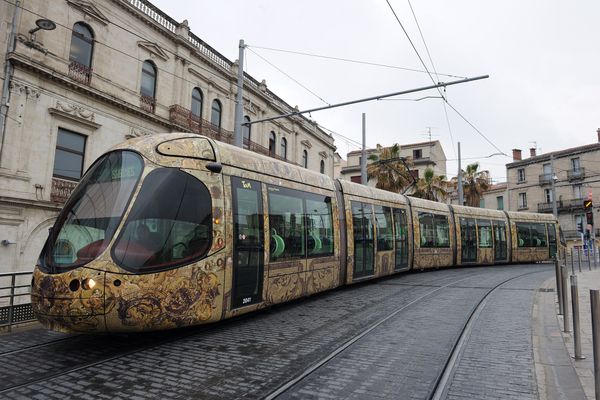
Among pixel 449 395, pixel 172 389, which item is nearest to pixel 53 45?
pixel 172 389

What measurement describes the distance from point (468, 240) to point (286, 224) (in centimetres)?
1340

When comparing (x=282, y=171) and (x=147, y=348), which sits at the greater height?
(x=282, y=171)

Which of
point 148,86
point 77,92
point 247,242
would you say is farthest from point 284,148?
point 247,242

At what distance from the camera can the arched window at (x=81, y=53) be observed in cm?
1487

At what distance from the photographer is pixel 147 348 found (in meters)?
5.39

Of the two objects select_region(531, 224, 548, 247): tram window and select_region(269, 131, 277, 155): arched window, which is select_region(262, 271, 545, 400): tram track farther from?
select_region(269, 131, 277, 155): arched window

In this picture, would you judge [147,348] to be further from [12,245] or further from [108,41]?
[108,41]

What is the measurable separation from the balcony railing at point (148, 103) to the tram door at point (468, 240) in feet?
50.2

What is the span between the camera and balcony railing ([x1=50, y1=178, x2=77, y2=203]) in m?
13.9

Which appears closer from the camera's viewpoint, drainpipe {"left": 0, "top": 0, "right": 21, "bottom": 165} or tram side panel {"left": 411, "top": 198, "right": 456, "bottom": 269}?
drainpipe {"left": 0, "top": 0, "right": 21, "bottom": 165}

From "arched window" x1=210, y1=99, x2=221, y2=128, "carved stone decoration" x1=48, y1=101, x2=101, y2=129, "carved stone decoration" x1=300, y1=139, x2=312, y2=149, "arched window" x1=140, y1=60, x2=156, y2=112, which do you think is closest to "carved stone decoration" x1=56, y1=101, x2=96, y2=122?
"carved stone decoration" x1=48, y1=101, x2=101, y2=129

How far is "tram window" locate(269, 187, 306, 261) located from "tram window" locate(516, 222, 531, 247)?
16.9m

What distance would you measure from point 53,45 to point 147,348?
1356 centimetres

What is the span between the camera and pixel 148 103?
1786 cm
